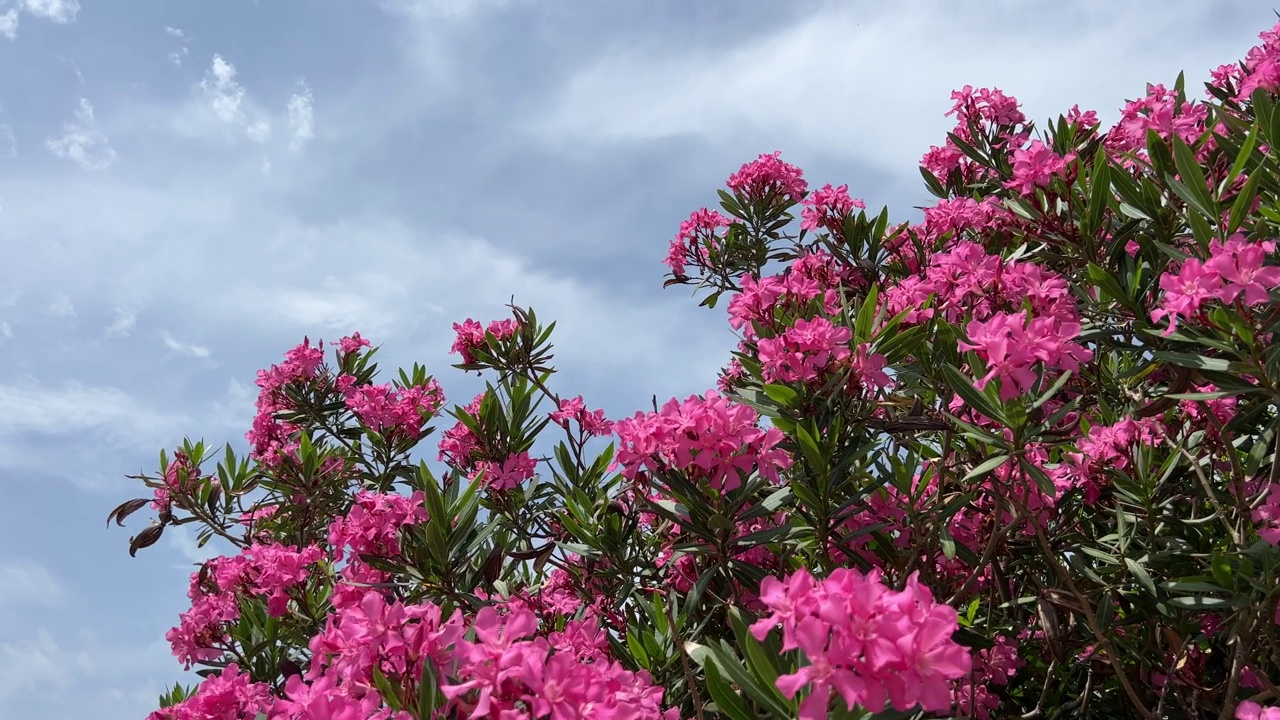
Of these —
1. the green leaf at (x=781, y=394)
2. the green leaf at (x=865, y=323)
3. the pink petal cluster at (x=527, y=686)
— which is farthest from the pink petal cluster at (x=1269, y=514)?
the pink petal cluster at (x=527, y=686)

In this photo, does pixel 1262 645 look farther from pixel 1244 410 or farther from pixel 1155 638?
pixel 1244 410

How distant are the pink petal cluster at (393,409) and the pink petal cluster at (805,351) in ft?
7.05

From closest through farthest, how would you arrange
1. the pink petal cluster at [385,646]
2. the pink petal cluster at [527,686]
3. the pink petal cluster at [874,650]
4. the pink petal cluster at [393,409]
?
the pink petal cluster at [874,650]
the pink petal cluster at [527,686]
the pink petal cluster at [385,646]
the pink petal cluster at [393,409]

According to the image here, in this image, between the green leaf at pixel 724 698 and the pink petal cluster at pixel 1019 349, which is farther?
the pink petal cluster at pixel 1019 349

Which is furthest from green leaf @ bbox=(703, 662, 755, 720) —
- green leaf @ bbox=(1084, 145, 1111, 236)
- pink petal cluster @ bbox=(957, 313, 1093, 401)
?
green leaf @ bbox=(1084, 145, 1111, 236)

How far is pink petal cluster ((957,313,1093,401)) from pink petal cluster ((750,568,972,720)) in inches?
28.2

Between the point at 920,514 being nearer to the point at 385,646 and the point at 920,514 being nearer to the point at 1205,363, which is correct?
the point at 1205,363

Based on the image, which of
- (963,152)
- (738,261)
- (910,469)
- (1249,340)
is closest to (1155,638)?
Result: (910,469)

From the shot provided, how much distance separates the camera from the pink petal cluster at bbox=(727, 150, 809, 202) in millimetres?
4113

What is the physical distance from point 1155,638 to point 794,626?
4.91ft

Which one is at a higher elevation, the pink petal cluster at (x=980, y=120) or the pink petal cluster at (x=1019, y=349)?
the pink petal cluster at (x=980, y=120)

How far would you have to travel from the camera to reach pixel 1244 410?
184cm

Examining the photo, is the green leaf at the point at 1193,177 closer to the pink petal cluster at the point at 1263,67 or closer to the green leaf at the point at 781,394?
the pink petal cluster at the point at 1263,67

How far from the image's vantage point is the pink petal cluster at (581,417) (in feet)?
10.3
